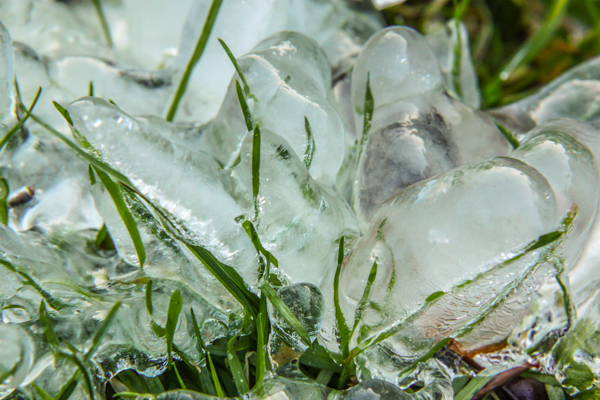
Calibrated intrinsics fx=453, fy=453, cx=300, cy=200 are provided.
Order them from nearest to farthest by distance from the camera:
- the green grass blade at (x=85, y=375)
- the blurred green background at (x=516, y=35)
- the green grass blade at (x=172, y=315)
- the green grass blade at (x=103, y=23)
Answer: the green grass blade at (x=85, y=375)
the green grass blade at (x=172, y=315)
the green grass blade at (x=103, y=23)
the blurred green background at (x=516, y=35)

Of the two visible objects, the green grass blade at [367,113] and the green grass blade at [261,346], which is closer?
the green grass blade at [261,346]

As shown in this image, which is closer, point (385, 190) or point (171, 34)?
point (385, 190)

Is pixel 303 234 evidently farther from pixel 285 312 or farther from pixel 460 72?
pixel 460 72

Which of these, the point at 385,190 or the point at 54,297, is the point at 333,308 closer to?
the point at 385,190

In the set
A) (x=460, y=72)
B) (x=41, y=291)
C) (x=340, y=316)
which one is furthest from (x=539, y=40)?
(x=41, y=291)

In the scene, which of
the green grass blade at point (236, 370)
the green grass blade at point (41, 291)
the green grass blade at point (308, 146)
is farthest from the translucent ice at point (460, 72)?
the green grass blade at point (41, 291)

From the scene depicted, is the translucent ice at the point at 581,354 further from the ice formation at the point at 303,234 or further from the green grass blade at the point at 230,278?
the green grass blade at the point at 230,278

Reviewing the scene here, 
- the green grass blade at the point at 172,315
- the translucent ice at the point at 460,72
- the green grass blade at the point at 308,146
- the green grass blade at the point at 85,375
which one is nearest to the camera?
the green grass blade at the point at 85,375

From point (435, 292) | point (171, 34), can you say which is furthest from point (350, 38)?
point (435, 292)
